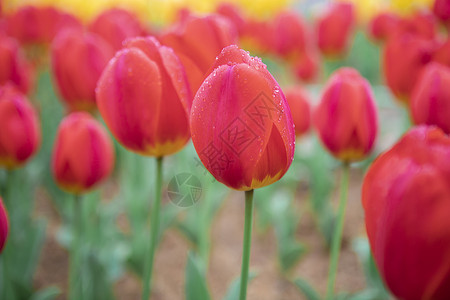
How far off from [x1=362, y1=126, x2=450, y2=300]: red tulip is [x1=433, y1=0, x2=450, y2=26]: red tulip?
74cm

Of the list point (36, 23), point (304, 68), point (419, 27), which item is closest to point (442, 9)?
point (419, 27)

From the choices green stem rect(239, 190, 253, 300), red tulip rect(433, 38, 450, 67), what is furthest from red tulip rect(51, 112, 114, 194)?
red tulip rect(433, 38, 450, 67)

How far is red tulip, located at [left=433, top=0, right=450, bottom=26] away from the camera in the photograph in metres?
0.94

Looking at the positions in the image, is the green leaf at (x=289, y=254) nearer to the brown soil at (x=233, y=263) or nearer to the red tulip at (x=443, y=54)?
the brown soil at (x=233, y=263)

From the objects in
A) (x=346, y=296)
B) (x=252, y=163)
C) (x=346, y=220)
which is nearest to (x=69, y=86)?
(x=252, y=163)

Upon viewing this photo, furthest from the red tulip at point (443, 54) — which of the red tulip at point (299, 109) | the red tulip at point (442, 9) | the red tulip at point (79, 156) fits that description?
the red tulip at point (79, 156)

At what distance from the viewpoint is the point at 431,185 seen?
30 cm

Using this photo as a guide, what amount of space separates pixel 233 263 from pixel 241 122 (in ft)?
3.39

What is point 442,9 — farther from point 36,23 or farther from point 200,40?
point 36,23

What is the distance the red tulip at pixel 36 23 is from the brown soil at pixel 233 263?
2.19ft

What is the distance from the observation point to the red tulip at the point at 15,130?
26.6 inches

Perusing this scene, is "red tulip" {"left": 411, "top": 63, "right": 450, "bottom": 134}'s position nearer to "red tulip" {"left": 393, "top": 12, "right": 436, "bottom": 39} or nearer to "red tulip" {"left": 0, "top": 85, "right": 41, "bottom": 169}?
"red tulip" {"left": 393, "top": 12, "right": 436, "bottom": 39}

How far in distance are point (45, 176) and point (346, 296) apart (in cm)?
102

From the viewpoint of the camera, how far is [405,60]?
31.7 inches
